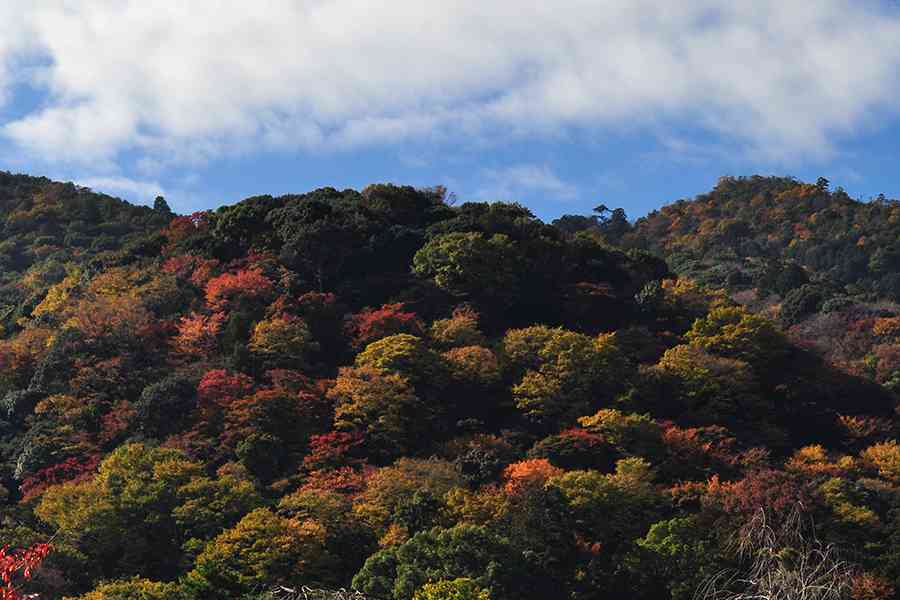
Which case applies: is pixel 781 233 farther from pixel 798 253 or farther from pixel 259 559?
pixel 259 559

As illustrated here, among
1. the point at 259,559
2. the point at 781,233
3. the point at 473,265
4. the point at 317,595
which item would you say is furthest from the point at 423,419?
the point at 781,233

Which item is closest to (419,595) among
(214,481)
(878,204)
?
(214,481)

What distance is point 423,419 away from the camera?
167 ft

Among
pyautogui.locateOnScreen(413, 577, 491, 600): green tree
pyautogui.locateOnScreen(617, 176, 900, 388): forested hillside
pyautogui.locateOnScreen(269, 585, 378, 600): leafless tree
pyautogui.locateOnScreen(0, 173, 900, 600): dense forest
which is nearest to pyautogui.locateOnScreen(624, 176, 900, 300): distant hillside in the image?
pyautogui.locateOnScreen(617, 176, 900, 388): forested hillside

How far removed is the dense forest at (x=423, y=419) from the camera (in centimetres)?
4028

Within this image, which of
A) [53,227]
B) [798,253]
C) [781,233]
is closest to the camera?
[53,227]

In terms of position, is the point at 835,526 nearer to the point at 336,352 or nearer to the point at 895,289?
the point at 336,352

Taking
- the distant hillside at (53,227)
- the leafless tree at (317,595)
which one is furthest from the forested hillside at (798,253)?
the leafless tree at (317,595)

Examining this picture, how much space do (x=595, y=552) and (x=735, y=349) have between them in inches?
747

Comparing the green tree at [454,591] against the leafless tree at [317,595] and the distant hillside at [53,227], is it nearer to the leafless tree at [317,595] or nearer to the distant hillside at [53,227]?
the leafless tree at [317,595]

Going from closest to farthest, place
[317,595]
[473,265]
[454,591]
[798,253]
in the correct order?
[317,595]
[454,591]
[473,265]
[798,253]

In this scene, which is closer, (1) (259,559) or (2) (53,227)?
(1) (259,559)

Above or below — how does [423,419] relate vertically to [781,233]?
below

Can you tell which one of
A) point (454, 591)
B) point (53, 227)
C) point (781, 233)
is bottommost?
point (454, 591)
